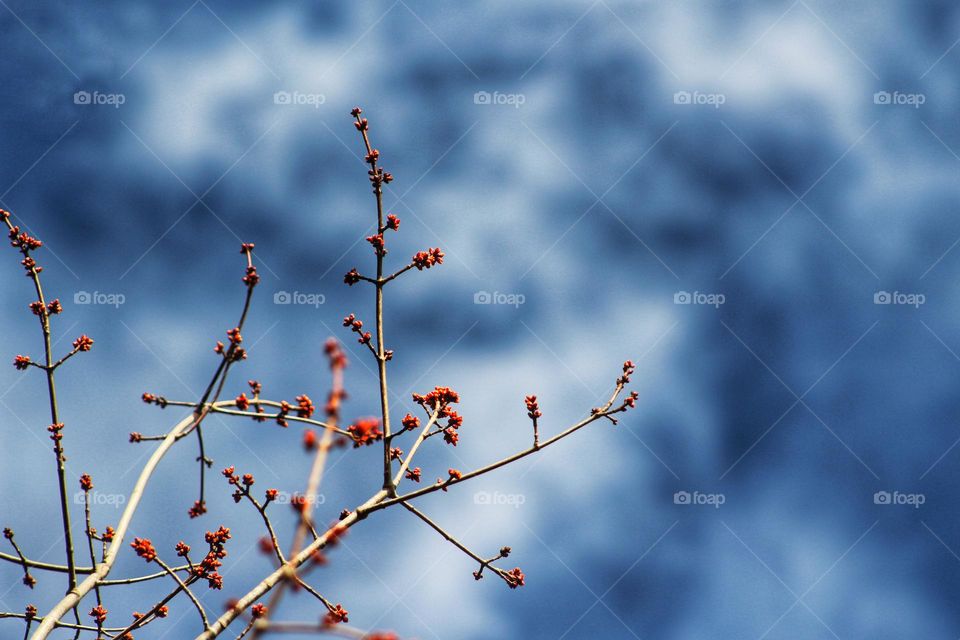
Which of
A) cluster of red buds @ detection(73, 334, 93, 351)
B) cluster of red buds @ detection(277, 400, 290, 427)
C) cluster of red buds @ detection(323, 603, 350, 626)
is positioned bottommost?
cluster of red buds @ detection(323, 603, 350, 626)

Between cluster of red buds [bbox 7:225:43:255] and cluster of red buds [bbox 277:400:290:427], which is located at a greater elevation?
cluster of red buds [bbox 7:225:43:255]

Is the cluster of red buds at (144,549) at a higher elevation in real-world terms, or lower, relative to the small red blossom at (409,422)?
lower

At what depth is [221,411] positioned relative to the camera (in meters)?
4.26

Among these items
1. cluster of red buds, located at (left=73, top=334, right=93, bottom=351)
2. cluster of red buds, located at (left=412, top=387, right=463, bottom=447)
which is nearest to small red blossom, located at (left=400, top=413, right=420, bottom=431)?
cluster of red buds, located at (left=412, top=387, right=463, bottom=447)

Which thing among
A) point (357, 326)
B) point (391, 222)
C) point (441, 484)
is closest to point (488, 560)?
point (441, 484)

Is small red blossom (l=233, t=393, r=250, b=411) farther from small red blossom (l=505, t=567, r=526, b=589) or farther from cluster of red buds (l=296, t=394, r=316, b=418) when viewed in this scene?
small red blossom (l=505, t=567, r=526, b=589)

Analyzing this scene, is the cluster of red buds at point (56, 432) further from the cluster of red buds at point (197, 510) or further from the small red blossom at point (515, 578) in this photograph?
the small red blossom at point (515, 578)

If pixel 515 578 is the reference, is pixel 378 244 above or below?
above

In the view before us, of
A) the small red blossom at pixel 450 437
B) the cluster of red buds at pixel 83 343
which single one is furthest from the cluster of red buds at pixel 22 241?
the small red blossom at pixel 450 437

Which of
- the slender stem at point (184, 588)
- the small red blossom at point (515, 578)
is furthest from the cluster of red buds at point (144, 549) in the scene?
the small red blossom at point (515, 578)

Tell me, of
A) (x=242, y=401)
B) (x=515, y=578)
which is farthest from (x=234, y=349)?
(x=515, y=578)

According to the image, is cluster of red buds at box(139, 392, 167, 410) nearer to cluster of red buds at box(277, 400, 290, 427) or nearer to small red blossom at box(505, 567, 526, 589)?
cluster of red buds at box(277, 400, 290, 427)

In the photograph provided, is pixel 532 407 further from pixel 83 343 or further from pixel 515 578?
pixel 83 343

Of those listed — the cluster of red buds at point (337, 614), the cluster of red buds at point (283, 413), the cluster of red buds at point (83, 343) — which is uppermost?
the cluster of red buds at point (83, 343)
